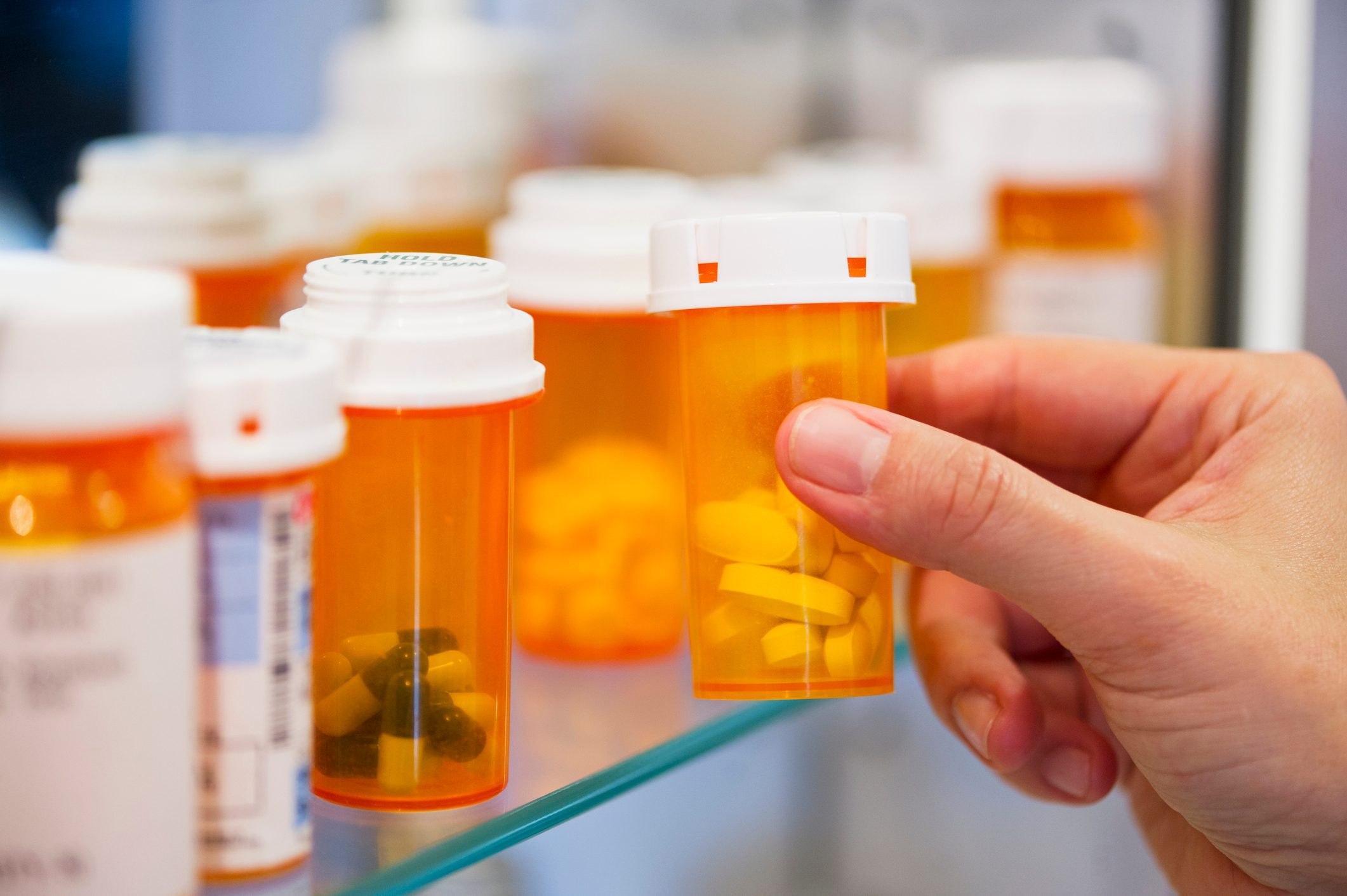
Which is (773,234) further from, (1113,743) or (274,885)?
(1113,743)

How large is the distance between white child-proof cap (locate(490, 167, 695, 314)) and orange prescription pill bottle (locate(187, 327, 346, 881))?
22 cm

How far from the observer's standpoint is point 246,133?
933 mm

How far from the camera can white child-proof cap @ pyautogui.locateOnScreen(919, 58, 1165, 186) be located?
82 centimetres

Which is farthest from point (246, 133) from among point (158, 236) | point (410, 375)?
point (410, 375)

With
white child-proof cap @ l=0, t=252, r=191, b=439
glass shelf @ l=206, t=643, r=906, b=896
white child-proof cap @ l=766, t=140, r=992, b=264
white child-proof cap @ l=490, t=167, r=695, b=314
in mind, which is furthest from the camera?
white child-proof cap @ l=766, t=140, r=992, b=264

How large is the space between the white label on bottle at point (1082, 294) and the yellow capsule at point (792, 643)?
0.42 meters

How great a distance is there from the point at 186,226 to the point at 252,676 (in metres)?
0.32

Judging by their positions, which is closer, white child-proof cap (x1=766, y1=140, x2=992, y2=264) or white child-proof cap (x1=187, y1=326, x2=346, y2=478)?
white child-proof cap (x1=187, y1=326, x2=346, y2=478)

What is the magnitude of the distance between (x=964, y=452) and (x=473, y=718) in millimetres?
178

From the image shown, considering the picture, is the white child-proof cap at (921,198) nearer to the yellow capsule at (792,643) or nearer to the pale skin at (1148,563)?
the pale skin at (1148,563)

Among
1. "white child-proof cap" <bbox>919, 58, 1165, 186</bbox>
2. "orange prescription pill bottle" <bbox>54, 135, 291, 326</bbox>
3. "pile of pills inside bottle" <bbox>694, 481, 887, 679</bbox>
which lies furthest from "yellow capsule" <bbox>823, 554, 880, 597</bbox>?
"white child-proof cap" <bbox>919, 58, 1165, 186</bbox>

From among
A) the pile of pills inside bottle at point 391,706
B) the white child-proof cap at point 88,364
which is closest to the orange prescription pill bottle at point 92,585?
the white child-proof cap at point 88,364

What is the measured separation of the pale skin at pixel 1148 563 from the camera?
414 mm

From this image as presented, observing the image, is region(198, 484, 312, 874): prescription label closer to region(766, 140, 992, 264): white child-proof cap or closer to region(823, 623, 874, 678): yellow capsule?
region(823, 623, 874, 678): yellow capsule
